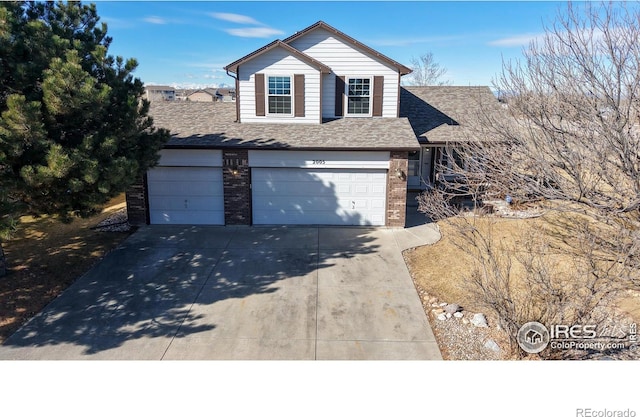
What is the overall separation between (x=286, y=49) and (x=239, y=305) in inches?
368

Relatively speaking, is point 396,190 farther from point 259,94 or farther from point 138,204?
point 138,204

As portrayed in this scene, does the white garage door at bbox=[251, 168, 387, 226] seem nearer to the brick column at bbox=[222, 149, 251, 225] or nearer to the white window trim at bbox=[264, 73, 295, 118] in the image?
the brick column at bbox=[222, 149, 251, 225]

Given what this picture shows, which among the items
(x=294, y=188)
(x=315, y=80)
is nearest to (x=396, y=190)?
(x=294, y=188)

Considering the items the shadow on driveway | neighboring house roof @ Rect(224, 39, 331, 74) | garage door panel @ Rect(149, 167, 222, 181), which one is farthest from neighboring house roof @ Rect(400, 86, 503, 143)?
garage door panel @ Rect(149, 167, 222, 181)

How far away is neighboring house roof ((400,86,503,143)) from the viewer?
16794 millimetres

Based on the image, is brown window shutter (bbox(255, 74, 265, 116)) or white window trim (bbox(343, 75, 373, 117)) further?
white window trim (bbox(343, 75, 373, 117))

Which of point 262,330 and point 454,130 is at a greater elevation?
point 454,130

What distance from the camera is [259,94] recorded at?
49.3 ft

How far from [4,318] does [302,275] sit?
6166 mm

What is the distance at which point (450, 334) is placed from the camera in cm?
787

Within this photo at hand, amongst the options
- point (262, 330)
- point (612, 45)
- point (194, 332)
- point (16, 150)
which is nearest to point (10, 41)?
point (16, 150)

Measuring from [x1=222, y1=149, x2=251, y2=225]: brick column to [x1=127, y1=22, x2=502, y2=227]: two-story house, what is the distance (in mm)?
33

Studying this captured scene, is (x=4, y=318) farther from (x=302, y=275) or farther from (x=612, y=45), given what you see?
(x=612, y=45)

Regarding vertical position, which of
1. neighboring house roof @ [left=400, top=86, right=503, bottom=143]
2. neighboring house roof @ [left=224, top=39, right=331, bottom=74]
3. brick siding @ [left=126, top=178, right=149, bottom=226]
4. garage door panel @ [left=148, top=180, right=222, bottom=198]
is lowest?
brick siding @ [left=126, top=178, right=149, bottom=226]
